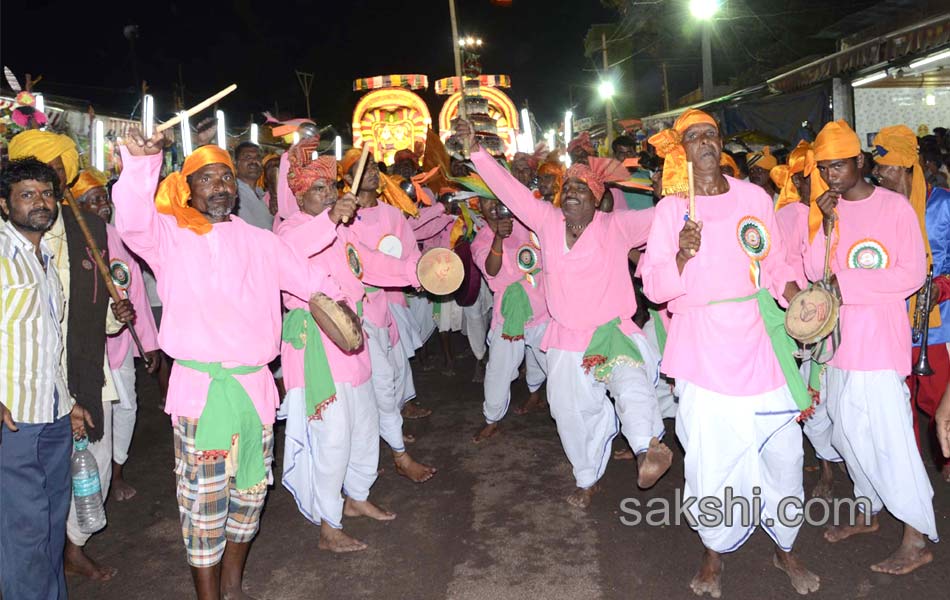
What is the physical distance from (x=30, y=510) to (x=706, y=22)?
19987 millimetres

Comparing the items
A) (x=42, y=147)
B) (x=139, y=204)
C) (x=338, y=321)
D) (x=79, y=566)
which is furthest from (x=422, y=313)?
(x=139, y=204)

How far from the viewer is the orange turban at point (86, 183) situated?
5676 mm

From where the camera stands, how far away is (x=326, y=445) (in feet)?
14.7

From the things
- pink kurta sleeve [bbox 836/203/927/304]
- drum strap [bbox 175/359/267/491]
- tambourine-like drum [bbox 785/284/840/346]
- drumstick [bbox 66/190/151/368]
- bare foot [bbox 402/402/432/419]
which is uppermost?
drumstick [bbox 66/190/151/368]

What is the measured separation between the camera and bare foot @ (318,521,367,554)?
15.0ft

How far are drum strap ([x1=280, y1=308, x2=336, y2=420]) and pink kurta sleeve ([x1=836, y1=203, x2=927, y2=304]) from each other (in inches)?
103

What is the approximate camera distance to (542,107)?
61375 millimetres

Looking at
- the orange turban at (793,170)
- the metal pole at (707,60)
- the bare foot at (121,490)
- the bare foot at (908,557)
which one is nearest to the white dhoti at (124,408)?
the bare foot at (121,490)

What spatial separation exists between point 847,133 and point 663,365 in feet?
4.60

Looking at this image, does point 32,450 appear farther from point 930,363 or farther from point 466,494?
point 930,363

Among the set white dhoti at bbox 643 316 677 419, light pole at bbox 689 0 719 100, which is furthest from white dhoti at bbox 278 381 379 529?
light pole at bbox 689 0 719 100

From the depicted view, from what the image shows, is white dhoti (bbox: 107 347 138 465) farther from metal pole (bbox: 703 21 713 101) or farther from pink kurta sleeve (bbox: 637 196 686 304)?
metal pole (bbox: 703 21 713 101)

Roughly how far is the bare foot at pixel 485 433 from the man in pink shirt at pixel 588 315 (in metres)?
1.61

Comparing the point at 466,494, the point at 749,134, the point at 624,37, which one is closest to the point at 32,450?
the point at 466,494
